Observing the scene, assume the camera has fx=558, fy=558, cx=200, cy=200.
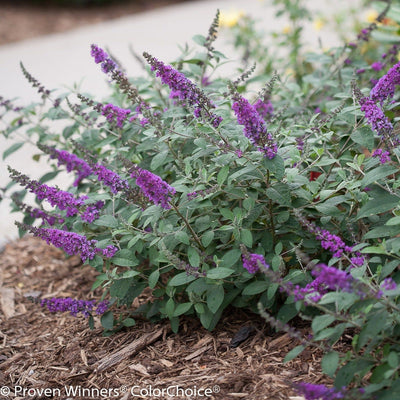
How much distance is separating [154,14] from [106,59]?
40.2 feet

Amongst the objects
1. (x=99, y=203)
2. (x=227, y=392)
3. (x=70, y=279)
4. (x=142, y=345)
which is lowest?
(x=227, y=392)

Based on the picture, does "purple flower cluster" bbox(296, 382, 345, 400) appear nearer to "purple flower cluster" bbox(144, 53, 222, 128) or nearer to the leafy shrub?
the leafy shrub

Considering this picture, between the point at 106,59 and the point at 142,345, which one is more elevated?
the point at 106,59

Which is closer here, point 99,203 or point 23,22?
point 99,203

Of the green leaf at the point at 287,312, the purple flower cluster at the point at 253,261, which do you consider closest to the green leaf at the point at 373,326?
the purple flower cluster at the point at 253,261

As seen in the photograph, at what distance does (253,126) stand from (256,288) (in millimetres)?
803

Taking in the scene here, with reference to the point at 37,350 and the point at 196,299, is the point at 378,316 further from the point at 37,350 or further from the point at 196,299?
the point at 37,350

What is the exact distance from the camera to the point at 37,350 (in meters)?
3.06

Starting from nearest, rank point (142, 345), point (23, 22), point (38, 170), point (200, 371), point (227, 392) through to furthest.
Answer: point (227, 392), point (200, 371), point (142, 345), point (38, 170), point (23, 22)

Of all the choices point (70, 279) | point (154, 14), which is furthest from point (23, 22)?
point (70, 279)

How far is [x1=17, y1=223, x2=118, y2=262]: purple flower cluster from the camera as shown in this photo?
8.32 feet

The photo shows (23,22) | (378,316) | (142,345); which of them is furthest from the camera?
(23,22)

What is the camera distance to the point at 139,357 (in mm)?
2830
